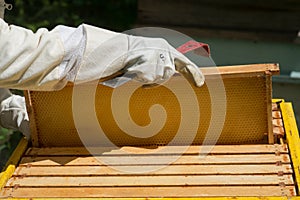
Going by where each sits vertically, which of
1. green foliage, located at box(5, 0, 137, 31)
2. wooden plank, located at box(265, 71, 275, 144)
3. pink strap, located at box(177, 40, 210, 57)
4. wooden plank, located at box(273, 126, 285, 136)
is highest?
pink strap, located at box(177, 40, 210, 57)

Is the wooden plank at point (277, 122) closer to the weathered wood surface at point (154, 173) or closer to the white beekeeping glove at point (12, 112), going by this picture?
the weathered wood surface at point (154, 173)

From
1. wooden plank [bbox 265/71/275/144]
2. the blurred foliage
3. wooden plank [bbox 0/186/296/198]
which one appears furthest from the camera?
the blurred foliage

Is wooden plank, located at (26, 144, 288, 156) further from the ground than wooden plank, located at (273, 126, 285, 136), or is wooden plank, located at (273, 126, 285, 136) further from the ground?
wooden plank, located at (273, 126, 285, 136)

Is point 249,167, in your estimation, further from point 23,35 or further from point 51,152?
point 23,35

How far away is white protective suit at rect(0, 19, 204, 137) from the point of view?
6.65ft

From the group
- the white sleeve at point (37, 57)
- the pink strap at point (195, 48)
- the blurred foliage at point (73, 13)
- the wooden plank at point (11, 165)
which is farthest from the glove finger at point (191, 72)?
the blurred foliage at point (73, 13)

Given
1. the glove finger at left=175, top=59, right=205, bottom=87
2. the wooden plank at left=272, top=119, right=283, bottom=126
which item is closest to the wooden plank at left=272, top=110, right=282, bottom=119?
the wooden plank at left=272, top=119, right=283, bottom=126

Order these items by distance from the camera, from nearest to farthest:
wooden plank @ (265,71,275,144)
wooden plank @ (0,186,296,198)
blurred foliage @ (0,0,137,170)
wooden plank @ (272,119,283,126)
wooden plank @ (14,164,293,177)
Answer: wooden plank @ (0,186,296,198)
wooden plank @ (14,164,293,177)
wooden plank @ (265,71,275,144)
wooden plank @ (272,119,283,126)
blurred foliage @ (0,0,137,170)

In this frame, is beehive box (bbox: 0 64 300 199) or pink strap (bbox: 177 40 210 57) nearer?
beehive box (bbox: 0 64 300 199)

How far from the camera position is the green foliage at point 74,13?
205 inches

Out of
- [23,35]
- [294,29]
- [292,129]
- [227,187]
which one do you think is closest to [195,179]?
[227,187]

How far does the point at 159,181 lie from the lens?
210 centimetres

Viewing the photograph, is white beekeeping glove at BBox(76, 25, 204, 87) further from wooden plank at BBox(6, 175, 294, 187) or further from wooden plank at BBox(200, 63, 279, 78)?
wooden plank at BBox(6, 175, 294, 187)

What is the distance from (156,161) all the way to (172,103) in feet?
0.77
